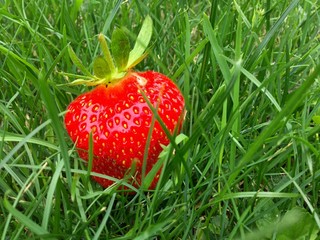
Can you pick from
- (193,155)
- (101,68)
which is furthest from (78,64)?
(193,155)

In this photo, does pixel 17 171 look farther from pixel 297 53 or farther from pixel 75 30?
pixel 297 53

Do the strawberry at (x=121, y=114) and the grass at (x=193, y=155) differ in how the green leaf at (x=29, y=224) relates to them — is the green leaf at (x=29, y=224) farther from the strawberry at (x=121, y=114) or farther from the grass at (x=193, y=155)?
the strawberry at (x=121, y=114)

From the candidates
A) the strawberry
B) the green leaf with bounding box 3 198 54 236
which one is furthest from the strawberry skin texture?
the green leaf with bounding box 3 198 54 236

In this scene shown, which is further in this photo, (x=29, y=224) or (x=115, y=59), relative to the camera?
(x=115, y=59)

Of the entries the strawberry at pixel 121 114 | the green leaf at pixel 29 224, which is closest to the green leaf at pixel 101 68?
the strawberry at pixel 121 114

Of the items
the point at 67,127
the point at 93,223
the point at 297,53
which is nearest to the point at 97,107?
the point at 67,127

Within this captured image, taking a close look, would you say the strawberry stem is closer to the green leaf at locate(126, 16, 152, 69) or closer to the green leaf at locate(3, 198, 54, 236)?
the green leaf at locate(126, 16, 152, 69)

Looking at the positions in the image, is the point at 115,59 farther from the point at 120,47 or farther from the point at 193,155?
the point at 193,155
